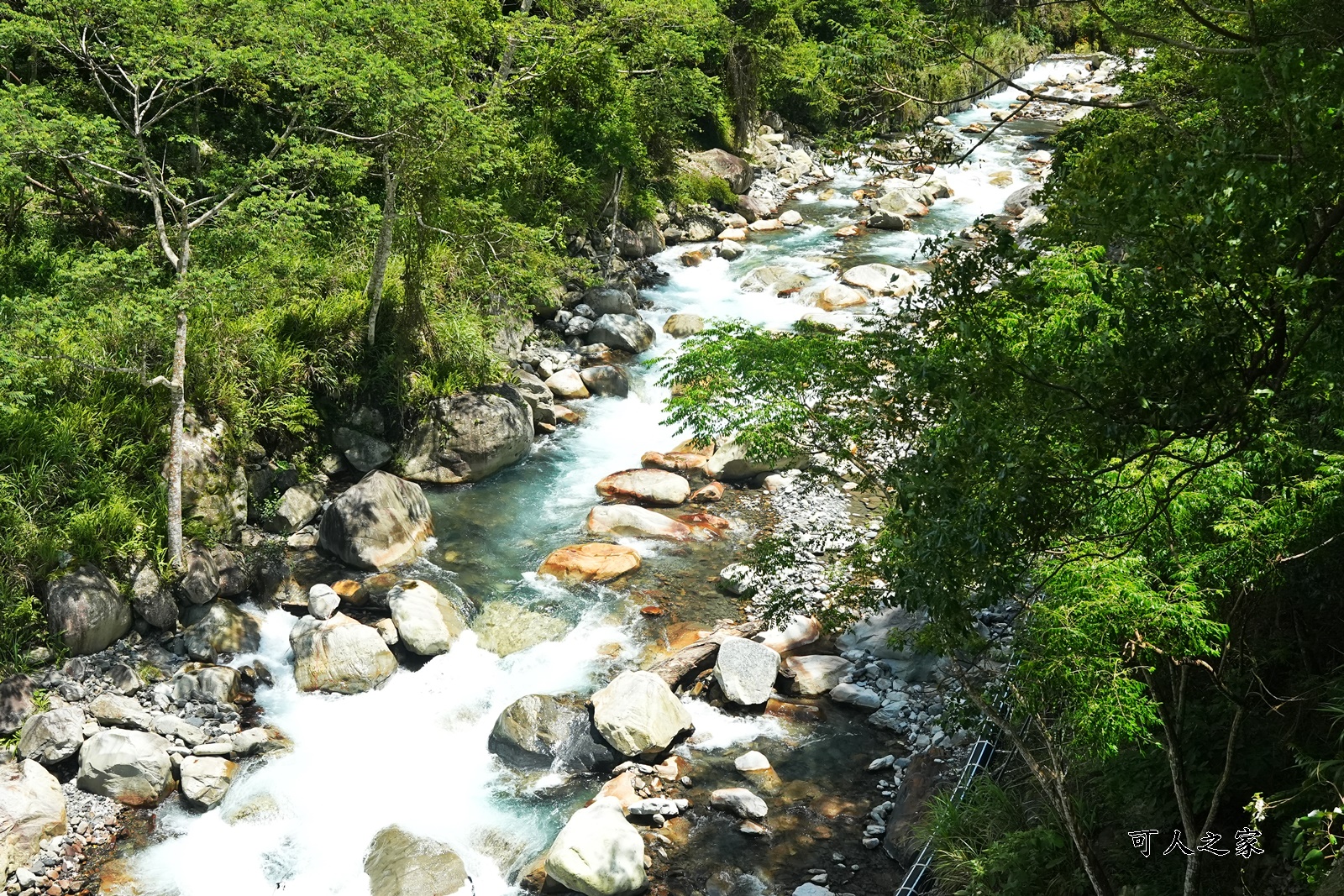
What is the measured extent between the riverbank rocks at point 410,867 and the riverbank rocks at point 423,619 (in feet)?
7.42

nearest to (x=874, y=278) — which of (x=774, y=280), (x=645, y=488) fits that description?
(x=774, y=280)

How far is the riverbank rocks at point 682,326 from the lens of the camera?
17.8m

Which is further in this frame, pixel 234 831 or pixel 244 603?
pixel 244 603

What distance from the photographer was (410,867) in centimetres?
764

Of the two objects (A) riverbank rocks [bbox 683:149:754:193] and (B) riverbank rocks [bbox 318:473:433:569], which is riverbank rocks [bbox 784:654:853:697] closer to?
(B) riverbank rocks [bbox 318:473:433:569]

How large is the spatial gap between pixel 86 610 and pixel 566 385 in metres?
8.17

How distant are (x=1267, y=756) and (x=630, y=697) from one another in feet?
17.1

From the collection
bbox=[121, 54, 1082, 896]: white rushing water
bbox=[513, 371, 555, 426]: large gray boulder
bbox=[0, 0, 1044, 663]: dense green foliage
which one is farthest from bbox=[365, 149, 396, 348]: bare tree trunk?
bbox=[121, 54, 1082, 896]: white rushing water

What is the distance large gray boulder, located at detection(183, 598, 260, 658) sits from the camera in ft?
31.3

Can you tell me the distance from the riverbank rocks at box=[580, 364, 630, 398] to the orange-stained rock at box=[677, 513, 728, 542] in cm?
370

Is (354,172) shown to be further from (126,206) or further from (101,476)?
(126,206)

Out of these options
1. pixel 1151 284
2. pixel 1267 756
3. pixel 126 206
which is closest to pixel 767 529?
pixel 1267 756

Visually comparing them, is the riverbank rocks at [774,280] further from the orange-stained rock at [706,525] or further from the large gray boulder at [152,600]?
the large gray boulder at [152,600]

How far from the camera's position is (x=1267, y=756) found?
18.3ft
